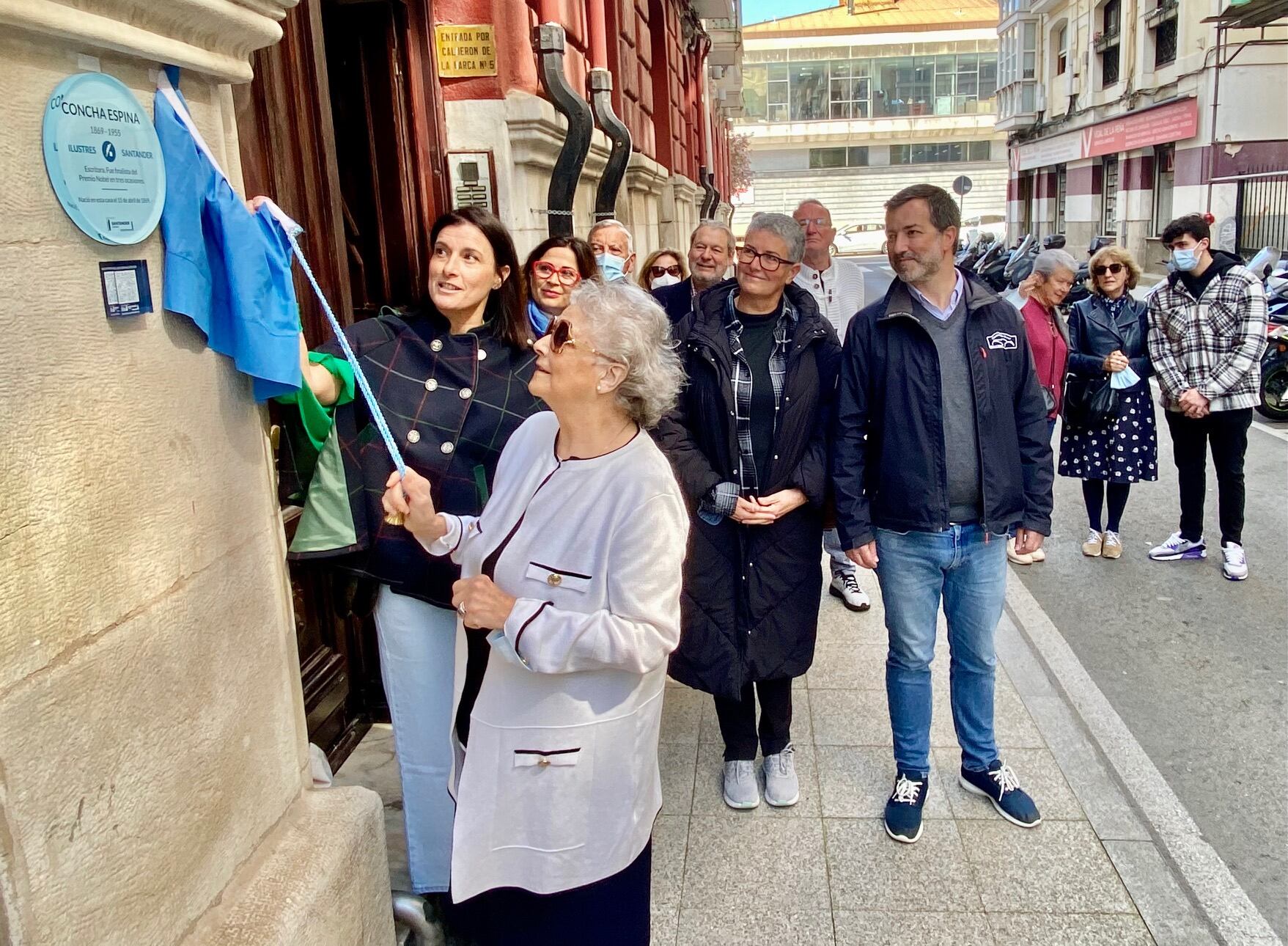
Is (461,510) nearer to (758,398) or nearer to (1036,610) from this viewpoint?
(758,398)

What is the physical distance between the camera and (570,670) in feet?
6.91

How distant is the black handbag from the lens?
19.7 feet

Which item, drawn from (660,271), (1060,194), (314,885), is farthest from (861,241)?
(314,885)

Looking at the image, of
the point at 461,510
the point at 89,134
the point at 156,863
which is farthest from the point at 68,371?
the point at 461,510

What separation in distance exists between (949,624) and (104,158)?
111 inches

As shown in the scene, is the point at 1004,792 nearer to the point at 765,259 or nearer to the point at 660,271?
the point at 765,259

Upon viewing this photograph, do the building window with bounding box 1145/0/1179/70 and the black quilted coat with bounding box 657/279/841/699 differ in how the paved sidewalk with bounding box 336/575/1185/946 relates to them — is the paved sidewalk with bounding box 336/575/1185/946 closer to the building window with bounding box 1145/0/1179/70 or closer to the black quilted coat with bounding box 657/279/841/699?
the black quilted coat with bounding box 657/279/841/699

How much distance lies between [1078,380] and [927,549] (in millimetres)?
3384

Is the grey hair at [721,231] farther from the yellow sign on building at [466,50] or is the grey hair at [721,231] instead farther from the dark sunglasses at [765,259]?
the dark sunglasses at [765,259]

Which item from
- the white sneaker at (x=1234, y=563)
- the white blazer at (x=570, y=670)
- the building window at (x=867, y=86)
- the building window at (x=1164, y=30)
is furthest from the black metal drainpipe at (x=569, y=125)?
the building window at (x=867, y=86)

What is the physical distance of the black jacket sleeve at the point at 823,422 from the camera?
132 inches

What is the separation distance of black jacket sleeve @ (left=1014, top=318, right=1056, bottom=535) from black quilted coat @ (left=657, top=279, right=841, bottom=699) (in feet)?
1.98

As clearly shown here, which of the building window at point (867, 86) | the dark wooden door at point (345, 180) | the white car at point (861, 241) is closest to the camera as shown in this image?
the dark wooden door at point (345, 180)

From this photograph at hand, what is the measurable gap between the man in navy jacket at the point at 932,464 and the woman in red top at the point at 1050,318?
2.50 metres
